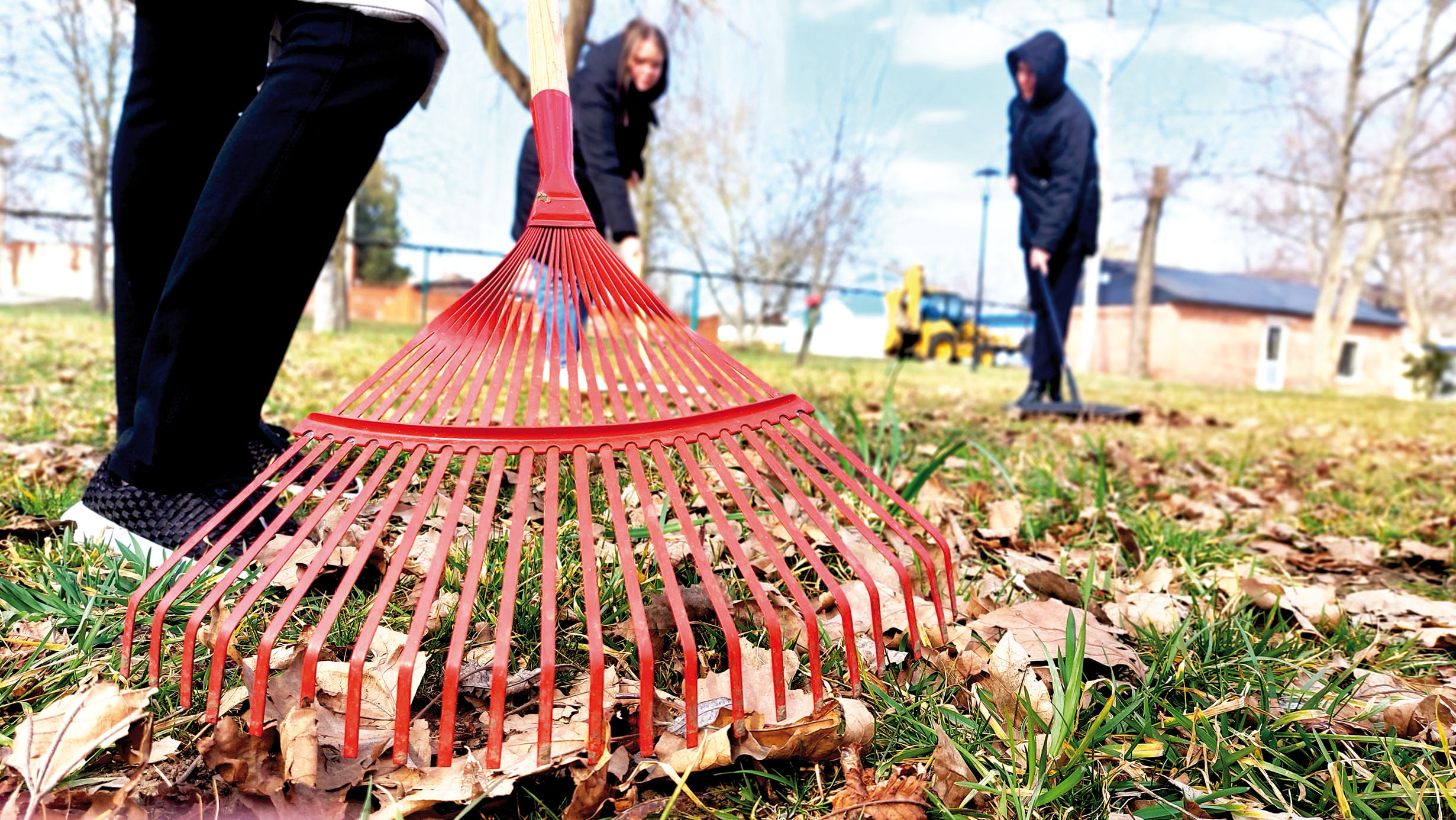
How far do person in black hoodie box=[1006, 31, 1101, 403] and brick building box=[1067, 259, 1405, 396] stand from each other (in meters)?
23.0

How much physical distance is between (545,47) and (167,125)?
65cm

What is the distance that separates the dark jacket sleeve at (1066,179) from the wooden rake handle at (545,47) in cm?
414

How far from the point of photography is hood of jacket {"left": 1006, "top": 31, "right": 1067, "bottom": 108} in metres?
5.09

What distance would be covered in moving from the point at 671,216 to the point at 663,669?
1044 inches

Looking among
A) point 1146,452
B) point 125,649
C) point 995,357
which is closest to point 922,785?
point 125,649

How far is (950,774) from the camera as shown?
38.6 inches

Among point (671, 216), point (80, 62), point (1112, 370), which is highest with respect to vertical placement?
point (80, 62)

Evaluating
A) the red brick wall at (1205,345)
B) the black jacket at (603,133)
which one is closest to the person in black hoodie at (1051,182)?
the black jacket at (603,133)

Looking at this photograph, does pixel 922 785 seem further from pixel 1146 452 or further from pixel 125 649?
pixel 1146 452

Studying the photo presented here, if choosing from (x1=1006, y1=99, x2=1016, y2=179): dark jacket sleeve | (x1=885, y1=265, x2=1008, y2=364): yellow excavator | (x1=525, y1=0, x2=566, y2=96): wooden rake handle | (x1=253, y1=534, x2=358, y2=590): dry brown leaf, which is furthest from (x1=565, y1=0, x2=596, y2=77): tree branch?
(x1=885, y1=265, x2=1008, y2=364): yellow excavator

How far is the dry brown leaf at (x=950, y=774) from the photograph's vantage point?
3.16 ft

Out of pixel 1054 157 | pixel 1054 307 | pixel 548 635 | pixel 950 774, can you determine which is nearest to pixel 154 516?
pixel 548 635

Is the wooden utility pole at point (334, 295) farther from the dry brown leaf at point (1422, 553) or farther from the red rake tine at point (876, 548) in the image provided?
the dry brown leaf at point (1422, 553)

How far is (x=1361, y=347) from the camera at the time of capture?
33.0 metres
